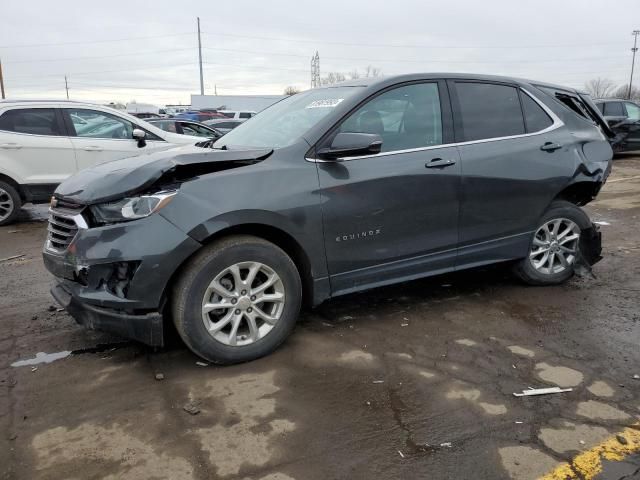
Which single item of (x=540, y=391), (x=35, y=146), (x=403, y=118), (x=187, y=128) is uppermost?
(x=187, y=128)

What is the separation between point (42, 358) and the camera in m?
3.51

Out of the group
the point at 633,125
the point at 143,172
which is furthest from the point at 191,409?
the point at 633,125

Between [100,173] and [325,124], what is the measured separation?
4.90 ft

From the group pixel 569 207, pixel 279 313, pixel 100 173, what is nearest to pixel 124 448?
pixel 279 313

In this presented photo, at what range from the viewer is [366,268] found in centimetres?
374

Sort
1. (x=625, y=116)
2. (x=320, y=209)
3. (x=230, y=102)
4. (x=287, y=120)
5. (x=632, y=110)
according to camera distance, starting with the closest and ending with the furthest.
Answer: (x=320, y=209) < (x=287, y=120) < (x=625, y=116) < (x=632, y=110) < (x=230, y=102)

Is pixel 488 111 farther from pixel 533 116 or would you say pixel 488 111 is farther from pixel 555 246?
pixel 555 246

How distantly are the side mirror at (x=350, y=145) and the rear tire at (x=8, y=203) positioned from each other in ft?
20.9

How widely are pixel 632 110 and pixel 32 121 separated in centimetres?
1537

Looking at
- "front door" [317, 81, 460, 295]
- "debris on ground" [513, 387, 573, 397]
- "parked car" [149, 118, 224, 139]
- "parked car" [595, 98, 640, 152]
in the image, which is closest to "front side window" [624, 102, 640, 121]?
"parked car" [595, 98, 640, 152]

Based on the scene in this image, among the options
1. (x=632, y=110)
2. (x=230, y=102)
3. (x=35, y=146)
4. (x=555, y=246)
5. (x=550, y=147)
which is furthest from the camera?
(x=230, y=102)

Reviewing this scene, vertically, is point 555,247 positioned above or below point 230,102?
below

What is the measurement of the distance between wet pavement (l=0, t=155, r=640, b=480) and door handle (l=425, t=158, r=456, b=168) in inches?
46.5

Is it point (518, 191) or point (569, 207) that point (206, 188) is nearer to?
point (518, 191)
